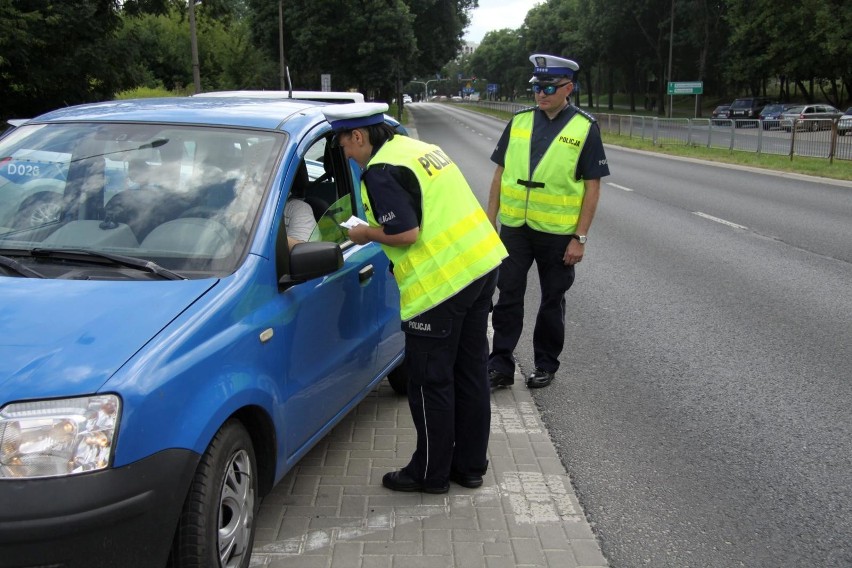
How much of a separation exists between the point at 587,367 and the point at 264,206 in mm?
3184

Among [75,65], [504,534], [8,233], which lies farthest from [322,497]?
[75,65]

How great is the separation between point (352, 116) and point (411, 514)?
1.72m

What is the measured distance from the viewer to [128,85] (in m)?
29.3

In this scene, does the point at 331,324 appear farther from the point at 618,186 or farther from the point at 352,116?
the point at 618,186

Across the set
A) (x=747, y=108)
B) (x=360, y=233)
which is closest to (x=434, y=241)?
(x=360, y=233)

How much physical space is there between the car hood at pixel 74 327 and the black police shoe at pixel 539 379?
294 cm

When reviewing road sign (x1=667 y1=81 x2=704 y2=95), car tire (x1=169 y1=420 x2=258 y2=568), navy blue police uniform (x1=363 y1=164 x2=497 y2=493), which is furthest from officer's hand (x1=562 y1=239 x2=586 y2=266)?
road sign (x1=667 y1=81 x2=704 y2=95)

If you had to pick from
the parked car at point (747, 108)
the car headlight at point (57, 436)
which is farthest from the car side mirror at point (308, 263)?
the parked car at point (747, 108)

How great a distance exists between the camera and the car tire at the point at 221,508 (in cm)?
254

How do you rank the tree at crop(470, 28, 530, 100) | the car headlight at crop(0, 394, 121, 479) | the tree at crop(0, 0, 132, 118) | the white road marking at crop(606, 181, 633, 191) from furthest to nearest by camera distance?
the tree at crop(470, 28, 530, 100), the tree at crop(0, 0, 132, 118), the white road marking at crop(606, 181, 633, 191), the car headlight at crop(0, 394, 121, 479)

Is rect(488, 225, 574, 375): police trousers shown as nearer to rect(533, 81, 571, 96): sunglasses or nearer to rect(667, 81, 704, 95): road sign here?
rect(533, 81, 571, 96): sunglasses

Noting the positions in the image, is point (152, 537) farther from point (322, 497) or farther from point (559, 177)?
point (559, 177)

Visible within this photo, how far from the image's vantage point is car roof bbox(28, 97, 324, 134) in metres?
3.70

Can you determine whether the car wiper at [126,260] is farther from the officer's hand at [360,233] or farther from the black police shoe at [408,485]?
the black police shoe at [408,485]
